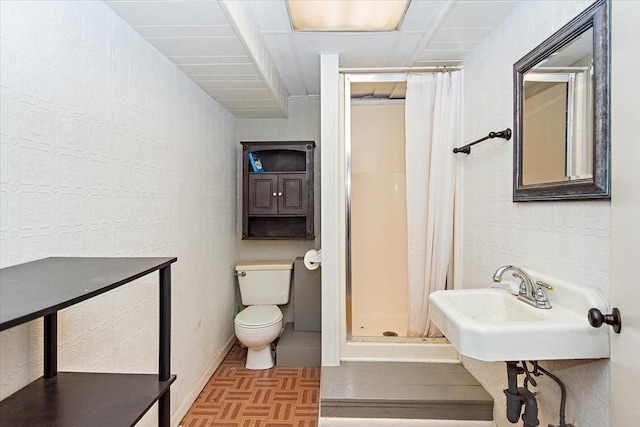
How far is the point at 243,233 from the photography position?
3133 millimetres

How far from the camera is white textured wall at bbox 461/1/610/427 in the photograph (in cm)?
123

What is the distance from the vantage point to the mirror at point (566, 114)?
115 centimetres

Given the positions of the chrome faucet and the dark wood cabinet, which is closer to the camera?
the chrome faucet

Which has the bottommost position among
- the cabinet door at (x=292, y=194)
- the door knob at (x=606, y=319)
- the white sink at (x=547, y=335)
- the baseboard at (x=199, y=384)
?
the baseboard at (x=199, y=384)

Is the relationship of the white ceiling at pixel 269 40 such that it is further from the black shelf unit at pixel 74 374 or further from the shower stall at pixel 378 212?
the black shelf unit at pixel 74 374

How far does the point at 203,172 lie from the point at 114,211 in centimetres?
108

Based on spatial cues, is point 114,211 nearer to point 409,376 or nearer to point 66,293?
point 66,293

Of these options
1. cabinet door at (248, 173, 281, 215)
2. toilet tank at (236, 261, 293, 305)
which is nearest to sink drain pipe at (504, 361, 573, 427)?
toilet tank at (236, 261, 293, 305)

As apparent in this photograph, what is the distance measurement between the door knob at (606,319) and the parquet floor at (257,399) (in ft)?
5.07

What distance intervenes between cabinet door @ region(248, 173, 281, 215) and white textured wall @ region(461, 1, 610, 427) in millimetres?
1535

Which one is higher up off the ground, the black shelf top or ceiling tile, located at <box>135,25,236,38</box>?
ceiling tile, located at <box>135,25,236,38</box>

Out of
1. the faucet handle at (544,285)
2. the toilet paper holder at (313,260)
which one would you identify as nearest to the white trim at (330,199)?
the toilet paper holder at (313,260)

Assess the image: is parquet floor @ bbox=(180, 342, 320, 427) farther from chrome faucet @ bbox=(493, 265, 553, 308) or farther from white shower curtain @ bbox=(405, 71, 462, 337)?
chrome faucet @ bbox=(493, 265, 553, 308)

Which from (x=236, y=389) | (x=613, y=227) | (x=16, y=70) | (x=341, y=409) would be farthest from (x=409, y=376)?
(x=16, y=70)
